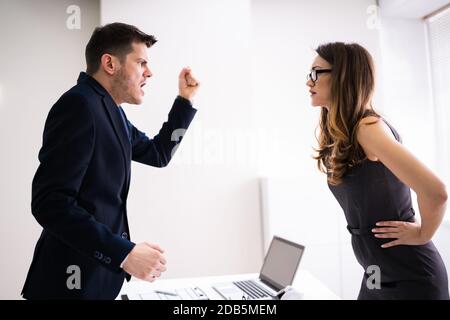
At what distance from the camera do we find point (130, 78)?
56.9 inches

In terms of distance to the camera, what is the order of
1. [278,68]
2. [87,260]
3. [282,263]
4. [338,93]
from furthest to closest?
1. [278,68]
2. [282,263]
3. [338,93]
4. [87,260]

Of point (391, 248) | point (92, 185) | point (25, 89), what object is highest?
point (25, 89)

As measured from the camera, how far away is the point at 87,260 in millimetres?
1231

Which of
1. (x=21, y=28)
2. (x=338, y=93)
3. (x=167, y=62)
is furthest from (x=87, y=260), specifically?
(x=21, y=28)

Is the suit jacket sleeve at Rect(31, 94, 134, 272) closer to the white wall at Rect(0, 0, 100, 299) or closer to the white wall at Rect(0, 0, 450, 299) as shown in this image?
the white wall at Rect(0, 0, 450, 299)

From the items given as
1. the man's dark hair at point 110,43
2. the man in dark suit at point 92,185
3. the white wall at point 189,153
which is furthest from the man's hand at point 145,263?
the white wall at point 189,153

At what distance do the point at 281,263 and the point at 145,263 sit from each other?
1049 mm

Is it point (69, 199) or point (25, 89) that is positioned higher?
point (25, 89)

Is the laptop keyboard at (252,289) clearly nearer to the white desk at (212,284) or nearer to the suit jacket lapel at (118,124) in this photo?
the white desk at (212,284)

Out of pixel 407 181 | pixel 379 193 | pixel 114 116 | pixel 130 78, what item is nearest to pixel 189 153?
pixel 130 78

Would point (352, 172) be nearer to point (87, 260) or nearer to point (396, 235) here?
point (396, 235)

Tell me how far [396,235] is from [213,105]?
219 cm

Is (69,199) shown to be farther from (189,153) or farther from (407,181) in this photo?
(189,153)

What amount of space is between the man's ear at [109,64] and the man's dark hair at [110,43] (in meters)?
0.02
